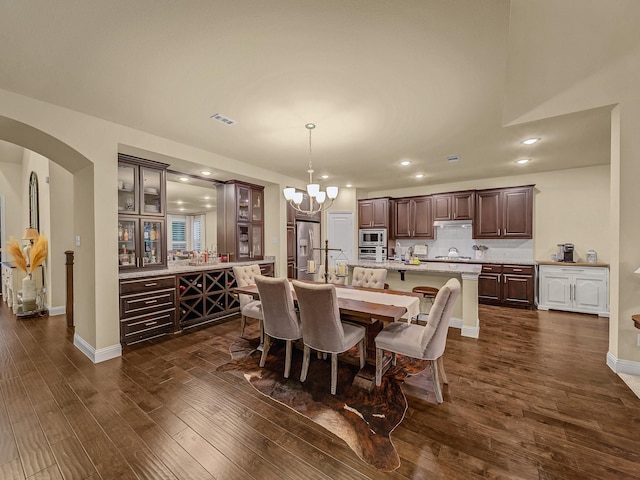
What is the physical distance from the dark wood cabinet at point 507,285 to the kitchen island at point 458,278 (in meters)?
1.73

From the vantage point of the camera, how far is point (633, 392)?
2314 mm

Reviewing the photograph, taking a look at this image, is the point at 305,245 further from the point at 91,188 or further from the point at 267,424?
the point at 267,424

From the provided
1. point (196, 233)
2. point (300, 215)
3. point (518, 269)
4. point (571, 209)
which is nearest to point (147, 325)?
point (300, 215)

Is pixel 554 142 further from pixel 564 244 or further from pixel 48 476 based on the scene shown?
pixel 48 476

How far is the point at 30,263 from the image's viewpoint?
455cm

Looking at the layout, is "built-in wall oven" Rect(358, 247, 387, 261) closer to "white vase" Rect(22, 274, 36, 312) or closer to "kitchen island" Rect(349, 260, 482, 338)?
"kitchen island" Rect(349, 260, 482, 338)

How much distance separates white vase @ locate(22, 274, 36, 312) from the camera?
446cm

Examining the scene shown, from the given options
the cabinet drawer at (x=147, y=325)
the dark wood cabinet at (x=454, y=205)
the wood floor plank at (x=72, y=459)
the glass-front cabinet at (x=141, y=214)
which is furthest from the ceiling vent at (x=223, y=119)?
the dark wood cabinet at (x=454, y=205)

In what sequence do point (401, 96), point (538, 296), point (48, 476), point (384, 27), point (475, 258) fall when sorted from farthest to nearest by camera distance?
point (475, 258) < point (538, 296) < point (401, 96) < point (384, 27) < point (48, 476)

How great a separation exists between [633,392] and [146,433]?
3.94 meters

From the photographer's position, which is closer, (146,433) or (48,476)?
(48,476)

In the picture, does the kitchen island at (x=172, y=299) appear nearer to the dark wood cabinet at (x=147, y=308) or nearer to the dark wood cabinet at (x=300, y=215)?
the dark wood cabinet at (x=147, y=308)

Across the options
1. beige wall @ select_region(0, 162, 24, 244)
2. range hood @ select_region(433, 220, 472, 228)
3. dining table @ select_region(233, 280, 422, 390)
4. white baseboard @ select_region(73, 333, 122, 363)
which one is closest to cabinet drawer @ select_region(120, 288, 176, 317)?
white baseboard @ select_region(73, 333, 122, 363)

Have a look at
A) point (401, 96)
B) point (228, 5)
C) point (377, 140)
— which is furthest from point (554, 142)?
point (228, 5)
